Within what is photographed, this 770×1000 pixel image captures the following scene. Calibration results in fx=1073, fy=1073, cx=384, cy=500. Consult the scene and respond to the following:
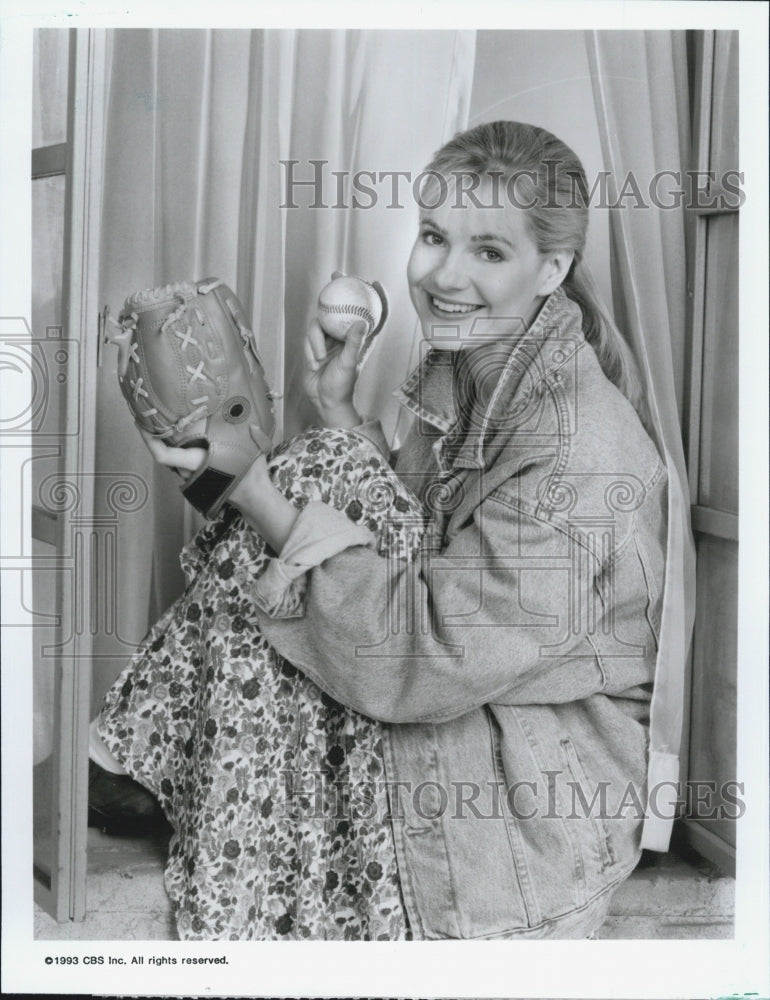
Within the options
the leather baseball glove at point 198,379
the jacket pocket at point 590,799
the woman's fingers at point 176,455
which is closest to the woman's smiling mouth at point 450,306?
the leather baseball glove at point 198,379

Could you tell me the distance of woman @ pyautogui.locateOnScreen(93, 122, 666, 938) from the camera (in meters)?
1.82

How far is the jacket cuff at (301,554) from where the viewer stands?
1.79m

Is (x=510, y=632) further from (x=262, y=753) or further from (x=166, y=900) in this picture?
(x=166, y=900)

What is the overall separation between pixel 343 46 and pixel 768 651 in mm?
1320

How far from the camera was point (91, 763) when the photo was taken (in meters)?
1.94

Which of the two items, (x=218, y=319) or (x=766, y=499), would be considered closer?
(x=218, y=319)

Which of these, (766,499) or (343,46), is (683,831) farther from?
(343,46)

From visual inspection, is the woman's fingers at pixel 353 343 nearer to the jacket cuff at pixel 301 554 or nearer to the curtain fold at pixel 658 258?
the jacket cuff at pixel 301 554

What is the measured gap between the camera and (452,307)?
6.04ft

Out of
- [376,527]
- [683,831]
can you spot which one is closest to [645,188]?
[376,527]

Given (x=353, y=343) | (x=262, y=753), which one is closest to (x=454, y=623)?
(x=262, y=753)

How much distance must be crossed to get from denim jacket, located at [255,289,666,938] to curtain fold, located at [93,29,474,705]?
0.67 feet

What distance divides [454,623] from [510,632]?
0.32 feet

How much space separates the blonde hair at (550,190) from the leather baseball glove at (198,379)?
A: 1.53 feet
